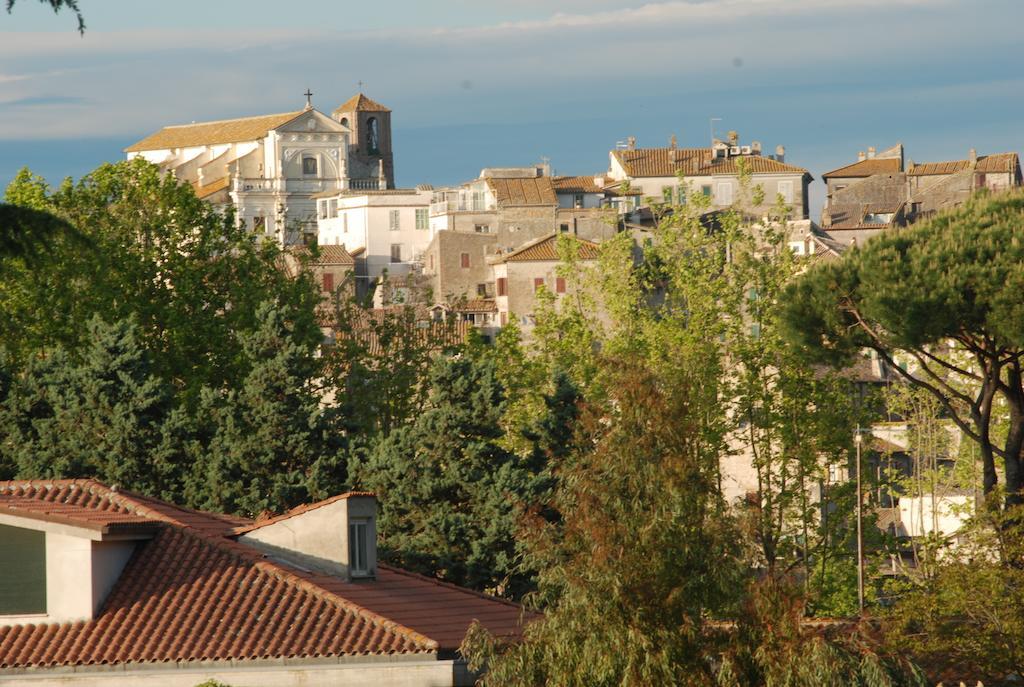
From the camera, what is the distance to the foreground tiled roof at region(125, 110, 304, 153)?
164 meters

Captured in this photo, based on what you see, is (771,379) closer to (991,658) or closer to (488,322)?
(991,658)

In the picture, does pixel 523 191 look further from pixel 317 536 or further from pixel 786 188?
pixel 317 536

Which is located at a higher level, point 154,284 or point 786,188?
point 786,188

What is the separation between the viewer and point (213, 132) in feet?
557

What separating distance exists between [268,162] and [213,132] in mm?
10501

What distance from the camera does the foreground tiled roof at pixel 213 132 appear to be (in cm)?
16450

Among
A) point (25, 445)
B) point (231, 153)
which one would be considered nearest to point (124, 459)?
point (25, 445)

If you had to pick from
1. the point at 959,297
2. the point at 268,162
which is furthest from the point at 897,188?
the point at 959,297

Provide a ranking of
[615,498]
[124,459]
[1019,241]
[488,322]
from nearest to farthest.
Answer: [615,498] < [1019,241] < [124,459] < [488,322]

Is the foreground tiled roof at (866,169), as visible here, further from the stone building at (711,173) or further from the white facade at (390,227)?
the white facade at (390,227)

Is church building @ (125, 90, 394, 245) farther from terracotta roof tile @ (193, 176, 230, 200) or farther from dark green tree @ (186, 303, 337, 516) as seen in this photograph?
dark green tree @ (186, 303, 337, 516)

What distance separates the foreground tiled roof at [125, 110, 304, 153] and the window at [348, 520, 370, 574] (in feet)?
448

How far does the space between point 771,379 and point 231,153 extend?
393 ft

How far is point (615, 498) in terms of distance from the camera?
20906 millimetres
